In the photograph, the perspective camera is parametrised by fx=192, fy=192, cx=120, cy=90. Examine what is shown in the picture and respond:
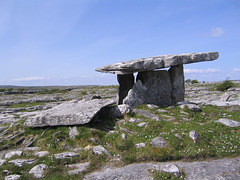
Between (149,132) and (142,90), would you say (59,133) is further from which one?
(142,90)

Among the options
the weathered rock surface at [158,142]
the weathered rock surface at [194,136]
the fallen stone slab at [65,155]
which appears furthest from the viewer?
the weathered rock surface at [194,136]

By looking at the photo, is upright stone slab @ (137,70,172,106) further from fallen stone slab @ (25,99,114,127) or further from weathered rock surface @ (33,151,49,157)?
weathered rock surface @ (33,151,49,157)

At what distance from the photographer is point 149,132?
37.2 ft

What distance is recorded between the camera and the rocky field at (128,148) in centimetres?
815

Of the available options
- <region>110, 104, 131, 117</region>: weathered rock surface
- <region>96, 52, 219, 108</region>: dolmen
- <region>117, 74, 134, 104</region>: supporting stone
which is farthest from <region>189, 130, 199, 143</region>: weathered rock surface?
<region>117, 74, 134, 104</region>: supporting stone

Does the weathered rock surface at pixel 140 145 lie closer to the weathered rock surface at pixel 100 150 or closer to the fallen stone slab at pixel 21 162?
the weathered rock surface at pixel 100 150

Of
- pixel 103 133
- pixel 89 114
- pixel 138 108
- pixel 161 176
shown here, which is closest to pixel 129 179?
pixel 161 176

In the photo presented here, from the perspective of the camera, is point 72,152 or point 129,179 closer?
point 129,179

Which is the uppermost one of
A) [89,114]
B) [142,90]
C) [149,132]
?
[142,90]

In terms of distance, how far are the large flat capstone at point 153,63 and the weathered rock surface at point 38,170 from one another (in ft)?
30.0

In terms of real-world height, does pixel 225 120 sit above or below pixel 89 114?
below

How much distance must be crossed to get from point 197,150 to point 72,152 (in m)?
6.28

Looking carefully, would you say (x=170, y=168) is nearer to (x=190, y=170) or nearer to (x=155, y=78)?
(x=190, y=170)

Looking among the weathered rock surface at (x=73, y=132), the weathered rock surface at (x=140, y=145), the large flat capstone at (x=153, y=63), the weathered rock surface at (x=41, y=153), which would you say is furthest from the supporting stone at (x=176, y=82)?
the weathered rock surface at (x=41, y=153)
